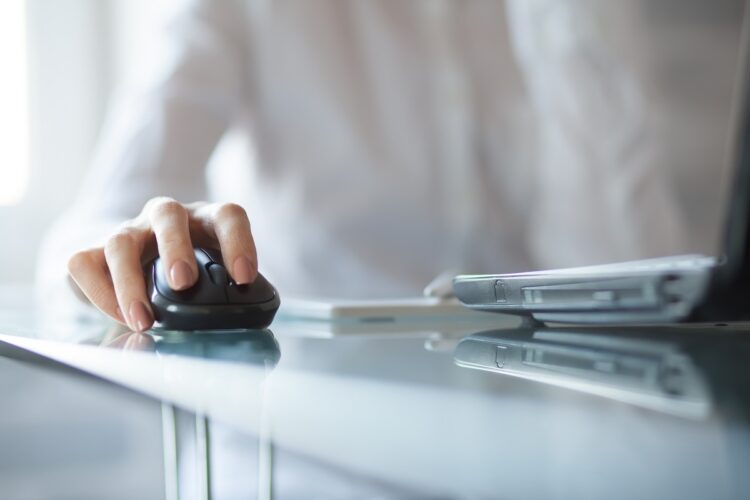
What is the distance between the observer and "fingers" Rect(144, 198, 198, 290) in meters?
0.42

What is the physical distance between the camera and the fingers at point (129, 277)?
1.43ft

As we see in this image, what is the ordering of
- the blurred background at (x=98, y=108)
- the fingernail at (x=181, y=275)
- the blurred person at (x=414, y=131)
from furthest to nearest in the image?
the blurred background at (x=98, y=108) < the blurred person at (x=414, y=131) < the fingernail at (x=181, y=275)

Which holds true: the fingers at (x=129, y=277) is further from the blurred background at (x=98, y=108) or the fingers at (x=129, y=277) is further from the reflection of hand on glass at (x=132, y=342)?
the blurred background at (x=98, y=108)

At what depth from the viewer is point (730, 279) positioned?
334 millimetres

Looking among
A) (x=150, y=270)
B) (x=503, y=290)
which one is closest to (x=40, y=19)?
(x=150, y=270)

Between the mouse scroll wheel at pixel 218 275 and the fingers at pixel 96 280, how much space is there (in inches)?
2.8

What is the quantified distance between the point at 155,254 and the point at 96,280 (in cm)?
5

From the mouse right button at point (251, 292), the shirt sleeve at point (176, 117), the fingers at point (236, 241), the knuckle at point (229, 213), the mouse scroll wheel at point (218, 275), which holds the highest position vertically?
the shirt sleeve at point (176, 117)

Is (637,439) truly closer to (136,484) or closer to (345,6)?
(345,6)

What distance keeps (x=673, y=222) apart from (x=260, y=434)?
114cm

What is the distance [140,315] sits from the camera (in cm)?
44

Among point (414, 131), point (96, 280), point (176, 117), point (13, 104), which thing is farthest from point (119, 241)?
point (13, 104)

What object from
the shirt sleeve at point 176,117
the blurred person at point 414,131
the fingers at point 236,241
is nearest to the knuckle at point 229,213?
the fingers at point 236,241

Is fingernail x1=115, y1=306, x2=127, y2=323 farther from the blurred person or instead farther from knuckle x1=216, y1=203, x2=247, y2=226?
the blurred person
